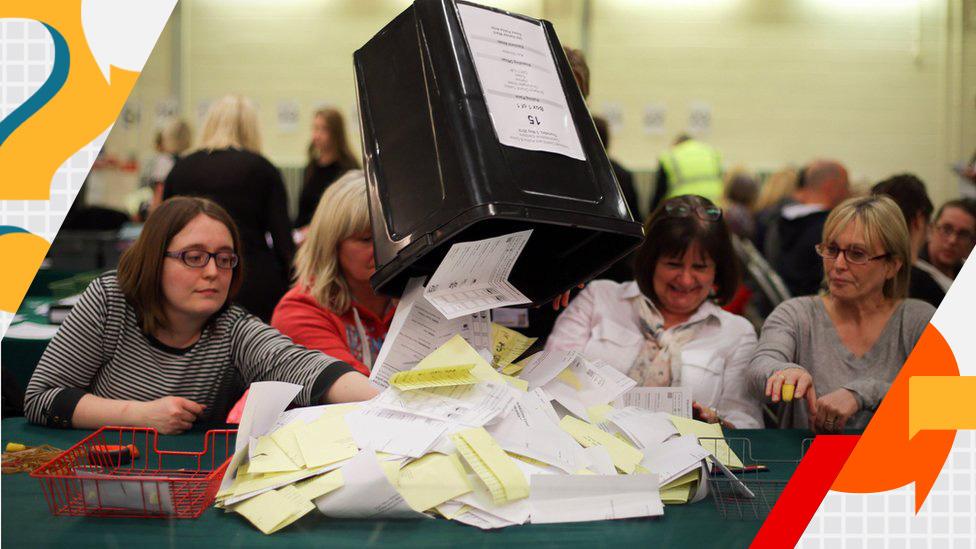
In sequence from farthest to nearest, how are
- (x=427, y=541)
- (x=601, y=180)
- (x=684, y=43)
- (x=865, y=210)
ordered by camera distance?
(x=684, y=43) < (x=865, y=210) < (x=601, y=180) < (x=427, y=541)

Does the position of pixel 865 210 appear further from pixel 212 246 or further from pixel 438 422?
pixel 212 246

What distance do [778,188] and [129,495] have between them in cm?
595

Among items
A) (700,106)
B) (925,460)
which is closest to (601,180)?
(925,460)

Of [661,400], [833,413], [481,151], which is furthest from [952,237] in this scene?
[481,151]

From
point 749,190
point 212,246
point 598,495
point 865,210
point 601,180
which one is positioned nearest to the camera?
point 598,495

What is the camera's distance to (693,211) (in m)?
2.59

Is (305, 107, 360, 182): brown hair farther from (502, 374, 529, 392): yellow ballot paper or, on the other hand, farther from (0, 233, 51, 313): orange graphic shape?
(502, 374, 529, 392): yellow ballot paper

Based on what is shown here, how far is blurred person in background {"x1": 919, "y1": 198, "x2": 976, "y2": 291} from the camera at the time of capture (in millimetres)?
3266

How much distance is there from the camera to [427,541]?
50.1 inches

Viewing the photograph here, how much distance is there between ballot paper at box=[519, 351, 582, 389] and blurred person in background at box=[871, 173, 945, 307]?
1284mm

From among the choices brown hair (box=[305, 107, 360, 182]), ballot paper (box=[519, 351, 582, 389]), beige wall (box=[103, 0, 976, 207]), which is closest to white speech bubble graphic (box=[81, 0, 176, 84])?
brown hair (box=[305, 107, 360, 182])

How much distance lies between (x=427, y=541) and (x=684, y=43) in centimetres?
789

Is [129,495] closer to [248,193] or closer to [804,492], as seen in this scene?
[804,492]

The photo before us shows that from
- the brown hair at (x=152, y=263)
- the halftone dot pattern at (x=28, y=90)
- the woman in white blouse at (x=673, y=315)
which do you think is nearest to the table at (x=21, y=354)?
the halftone dot pattern at (x=28, y=90)
